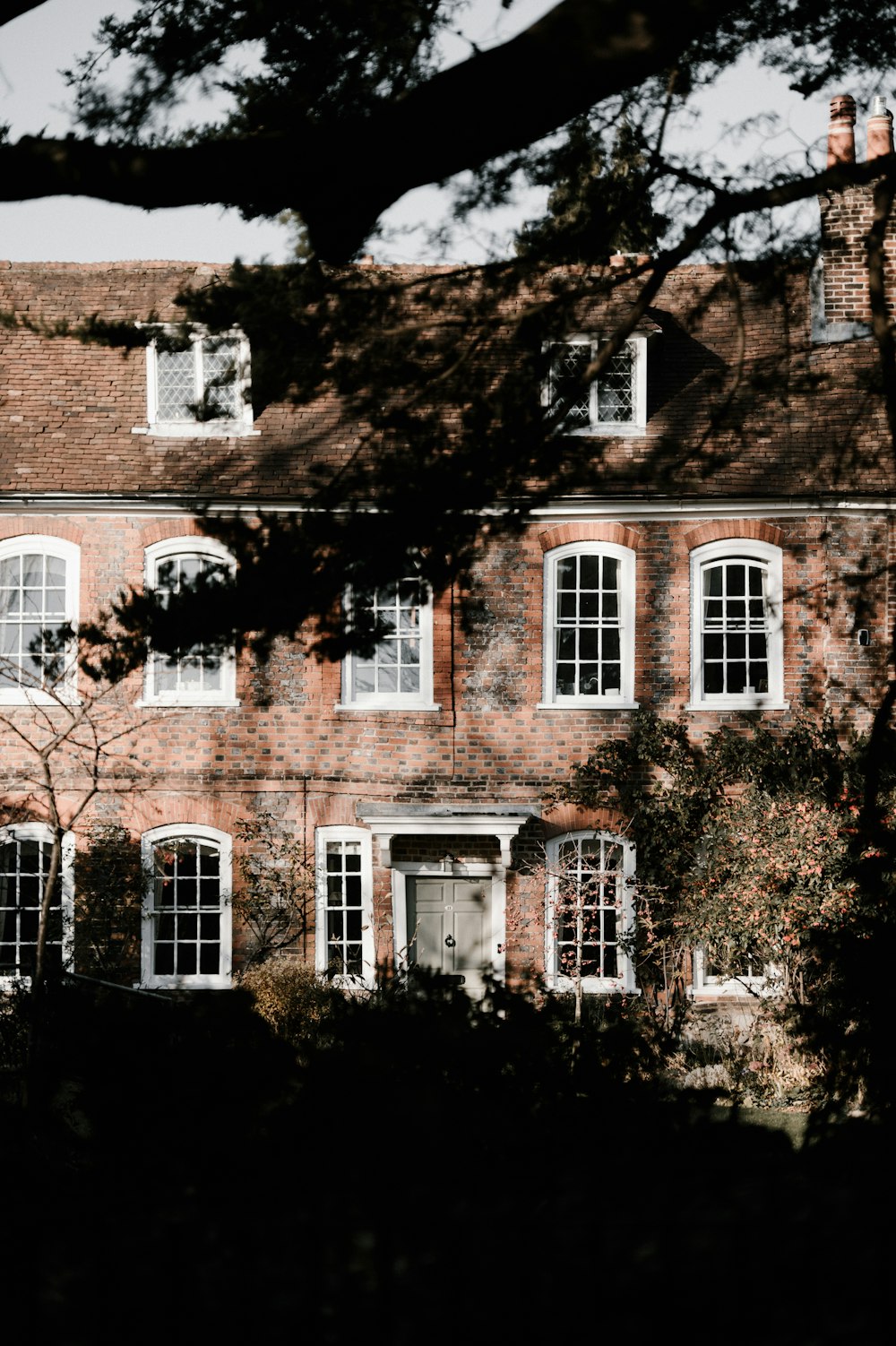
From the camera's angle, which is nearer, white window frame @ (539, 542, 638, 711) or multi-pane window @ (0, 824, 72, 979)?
multi-pane window @ (0, 824, 72, 979)

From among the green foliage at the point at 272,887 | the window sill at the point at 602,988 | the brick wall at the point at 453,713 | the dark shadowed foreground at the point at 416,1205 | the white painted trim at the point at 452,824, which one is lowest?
the window sill at the point at 602,988

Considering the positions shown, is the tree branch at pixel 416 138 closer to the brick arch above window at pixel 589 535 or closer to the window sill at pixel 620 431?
the brick arch above window at pixel 589 535

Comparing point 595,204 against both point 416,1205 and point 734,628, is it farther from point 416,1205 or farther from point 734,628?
point 734,628

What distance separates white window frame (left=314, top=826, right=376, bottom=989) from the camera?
1650cm

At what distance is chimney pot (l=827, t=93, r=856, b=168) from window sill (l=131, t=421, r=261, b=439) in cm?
873

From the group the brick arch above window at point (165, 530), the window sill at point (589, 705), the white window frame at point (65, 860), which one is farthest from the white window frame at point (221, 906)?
the window sill at point (589, 705)

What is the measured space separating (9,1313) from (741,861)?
12.0 meters

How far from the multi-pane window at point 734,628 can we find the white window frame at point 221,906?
6.25 meters

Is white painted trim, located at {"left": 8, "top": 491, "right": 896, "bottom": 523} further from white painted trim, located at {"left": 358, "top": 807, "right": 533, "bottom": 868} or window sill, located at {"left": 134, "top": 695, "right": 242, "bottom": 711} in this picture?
white painted trim, located at {"left": 358, "top": 807, "right": 533, "bottom": 868}

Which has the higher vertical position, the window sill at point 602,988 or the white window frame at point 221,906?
the white window frame at point 221,906

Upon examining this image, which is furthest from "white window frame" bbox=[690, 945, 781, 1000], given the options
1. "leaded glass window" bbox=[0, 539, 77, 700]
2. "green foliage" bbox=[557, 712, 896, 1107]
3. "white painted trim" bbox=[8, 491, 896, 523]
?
"leaded glass window" bbox=[0, 539, 77, 700]

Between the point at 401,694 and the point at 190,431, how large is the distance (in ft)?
14.6

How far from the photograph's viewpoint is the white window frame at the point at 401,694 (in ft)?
54.5

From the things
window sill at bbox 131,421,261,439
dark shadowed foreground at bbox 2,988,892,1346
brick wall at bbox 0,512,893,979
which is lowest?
dark shadowed foreground at bbox 2,988,892,1346
